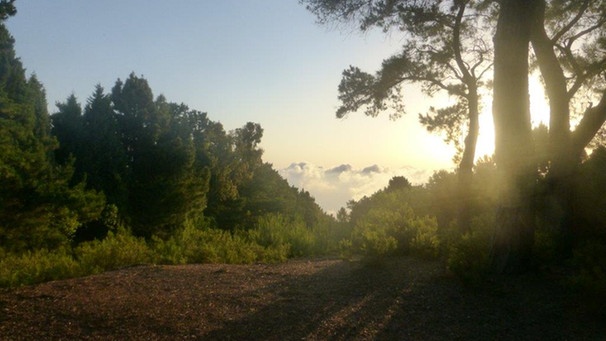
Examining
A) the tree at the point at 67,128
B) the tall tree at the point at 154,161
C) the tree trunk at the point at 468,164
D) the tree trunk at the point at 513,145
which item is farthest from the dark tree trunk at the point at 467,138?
the tree at the point at 67,128

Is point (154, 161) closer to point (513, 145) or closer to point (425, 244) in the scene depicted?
point (425, 244)

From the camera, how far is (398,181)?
89.1 ft

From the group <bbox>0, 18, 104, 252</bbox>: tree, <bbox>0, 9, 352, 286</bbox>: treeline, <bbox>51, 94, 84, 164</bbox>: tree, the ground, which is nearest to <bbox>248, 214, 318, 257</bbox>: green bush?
<bbox>0, 9, 352, 286</bbox>: treeline

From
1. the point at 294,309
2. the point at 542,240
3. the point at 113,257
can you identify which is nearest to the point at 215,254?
the point at 113,257

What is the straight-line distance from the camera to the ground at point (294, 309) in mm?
6781

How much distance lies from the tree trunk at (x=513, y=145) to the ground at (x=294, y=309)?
411 millimetres

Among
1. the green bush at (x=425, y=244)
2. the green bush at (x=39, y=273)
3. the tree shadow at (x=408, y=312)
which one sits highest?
the green bush at (x=425, y=244)

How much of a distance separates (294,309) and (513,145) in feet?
13.0

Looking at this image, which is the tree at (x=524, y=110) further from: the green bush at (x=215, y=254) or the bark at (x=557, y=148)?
the green bush at (x=215, y=254)

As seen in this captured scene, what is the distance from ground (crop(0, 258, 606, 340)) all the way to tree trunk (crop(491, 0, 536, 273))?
1.35ft

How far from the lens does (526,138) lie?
9.29 m

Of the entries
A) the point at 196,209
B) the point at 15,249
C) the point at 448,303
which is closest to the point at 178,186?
the point at 196,209

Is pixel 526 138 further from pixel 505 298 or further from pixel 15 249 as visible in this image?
pixel 15 249

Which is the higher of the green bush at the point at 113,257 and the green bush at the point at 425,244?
the green bush at the point at 425,244
